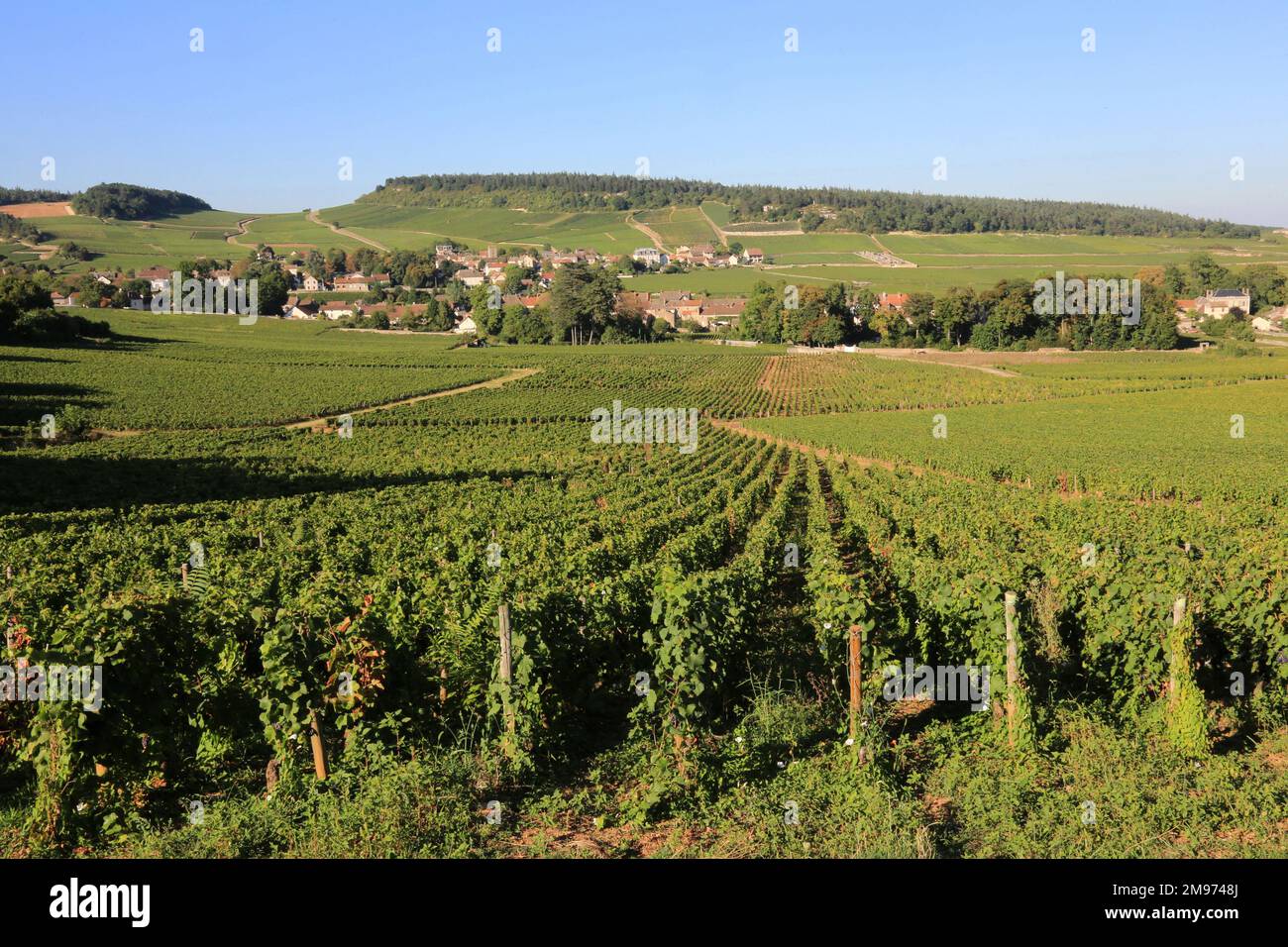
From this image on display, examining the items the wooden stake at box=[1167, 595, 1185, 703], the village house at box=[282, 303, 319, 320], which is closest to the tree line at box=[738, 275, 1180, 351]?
the village house at box=[282, 303, 319, 320]

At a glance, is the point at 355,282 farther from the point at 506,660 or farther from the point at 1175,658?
the point at 1175,658

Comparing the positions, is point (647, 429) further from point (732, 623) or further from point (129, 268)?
point (129, 268)

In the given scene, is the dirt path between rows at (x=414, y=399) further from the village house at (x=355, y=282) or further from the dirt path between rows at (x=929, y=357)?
the village house at (x=355, y=282)

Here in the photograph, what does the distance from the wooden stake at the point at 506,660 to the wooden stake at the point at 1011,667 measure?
5117 mm

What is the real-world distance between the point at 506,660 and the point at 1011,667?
528 centimetres

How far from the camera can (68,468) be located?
124 ft

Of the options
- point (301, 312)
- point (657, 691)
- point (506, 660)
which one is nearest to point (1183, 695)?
point (657, 691)

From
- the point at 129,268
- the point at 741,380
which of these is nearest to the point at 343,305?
the point at 129,268

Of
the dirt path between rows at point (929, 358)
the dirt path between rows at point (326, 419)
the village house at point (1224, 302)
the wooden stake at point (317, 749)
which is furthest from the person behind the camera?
the village house at point (1224, 302)

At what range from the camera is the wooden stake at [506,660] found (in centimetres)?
891

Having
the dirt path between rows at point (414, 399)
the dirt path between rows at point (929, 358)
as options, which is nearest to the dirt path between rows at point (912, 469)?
the dirt path between rows at point (414, 399)

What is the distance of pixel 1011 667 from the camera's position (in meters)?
9.46
